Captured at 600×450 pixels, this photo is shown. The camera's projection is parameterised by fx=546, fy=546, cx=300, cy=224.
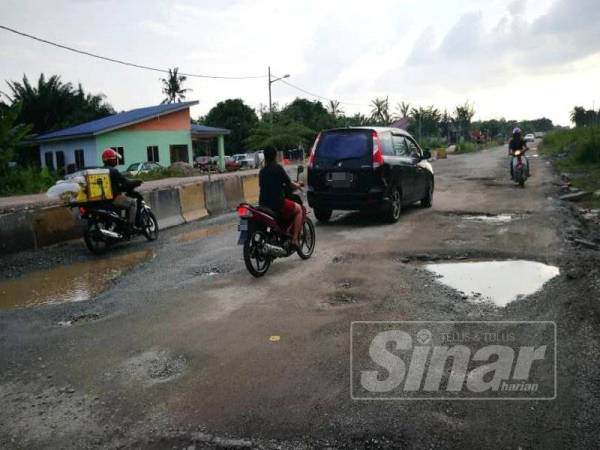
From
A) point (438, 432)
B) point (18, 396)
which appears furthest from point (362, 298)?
point (18, 396)

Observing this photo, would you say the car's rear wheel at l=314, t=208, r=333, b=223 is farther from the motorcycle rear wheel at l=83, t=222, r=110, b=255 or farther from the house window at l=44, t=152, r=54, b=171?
the house window at l=44, t=152, r=54, b=171

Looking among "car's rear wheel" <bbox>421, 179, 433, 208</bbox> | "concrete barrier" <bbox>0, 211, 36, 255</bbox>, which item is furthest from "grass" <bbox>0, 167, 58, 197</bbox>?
"car's rear wheel" <bbox>421, 179, 433, 208</bbox>

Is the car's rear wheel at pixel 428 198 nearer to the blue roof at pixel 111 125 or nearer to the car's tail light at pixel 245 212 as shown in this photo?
the car's tail light at pixel 245 212

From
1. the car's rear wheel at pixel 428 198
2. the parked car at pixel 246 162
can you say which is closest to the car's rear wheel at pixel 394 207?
the car's rear wheel at pixel 428 198

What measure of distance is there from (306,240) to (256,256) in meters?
1.25

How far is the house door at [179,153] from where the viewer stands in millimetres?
39344

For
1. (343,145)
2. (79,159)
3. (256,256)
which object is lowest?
(256,256)

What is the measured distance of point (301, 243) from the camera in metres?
7.77

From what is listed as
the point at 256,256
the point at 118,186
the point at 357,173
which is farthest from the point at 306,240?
the point at 118,186

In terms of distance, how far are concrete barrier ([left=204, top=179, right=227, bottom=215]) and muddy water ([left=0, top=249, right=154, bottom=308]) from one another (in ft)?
16.6

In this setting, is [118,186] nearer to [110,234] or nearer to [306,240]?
[110,234]

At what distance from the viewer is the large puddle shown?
5754 millimetres

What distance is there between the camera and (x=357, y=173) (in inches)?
399

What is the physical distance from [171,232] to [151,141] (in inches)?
1075
